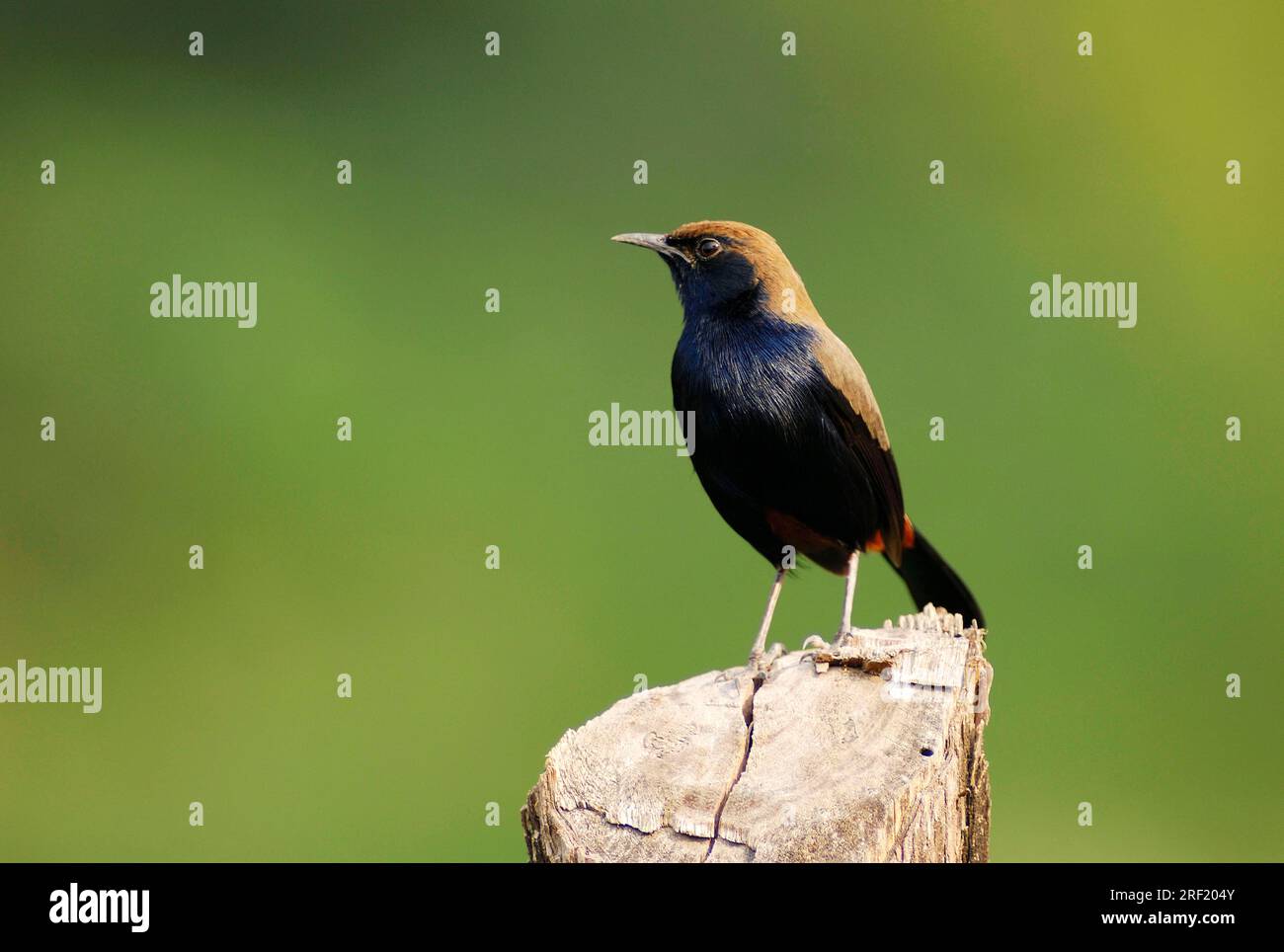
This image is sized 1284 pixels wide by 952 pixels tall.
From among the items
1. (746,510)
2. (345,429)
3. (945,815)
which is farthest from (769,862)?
(345,429)

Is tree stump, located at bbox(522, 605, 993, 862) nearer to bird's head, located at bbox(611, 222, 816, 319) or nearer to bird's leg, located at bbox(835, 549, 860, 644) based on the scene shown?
bird's leg, located at bbox(835, 549, 860, 644)

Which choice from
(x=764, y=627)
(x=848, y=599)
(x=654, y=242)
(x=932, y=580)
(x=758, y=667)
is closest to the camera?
(x=758, y=667)

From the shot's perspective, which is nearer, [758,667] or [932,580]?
[758,667]

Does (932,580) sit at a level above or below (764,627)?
above

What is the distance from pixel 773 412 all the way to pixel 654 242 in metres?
0.88

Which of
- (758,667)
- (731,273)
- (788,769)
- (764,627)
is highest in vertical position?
(731,273)

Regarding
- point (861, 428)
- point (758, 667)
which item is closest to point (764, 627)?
point (758, 667)

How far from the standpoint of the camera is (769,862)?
3.03 metres

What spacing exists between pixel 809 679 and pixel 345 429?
686cm

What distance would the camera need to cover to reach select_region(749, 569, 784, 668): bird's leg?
15.0 feet

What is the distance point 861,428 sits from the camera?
5.16 m

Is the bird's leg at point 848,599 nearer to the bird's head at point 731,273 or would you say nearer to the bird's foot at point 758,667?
the bird's foot at point 758,667

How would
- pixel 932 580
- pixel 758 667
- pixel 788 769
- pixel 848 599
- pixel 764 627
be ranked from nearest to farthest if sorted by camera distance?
pixel 788 769 → pixel 758 667 → pixel 764 627 → pixel 848 599 → pixel 932 580

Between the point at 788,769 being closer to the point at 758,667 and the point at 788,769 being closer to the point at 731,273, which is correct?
the point at 758,667
